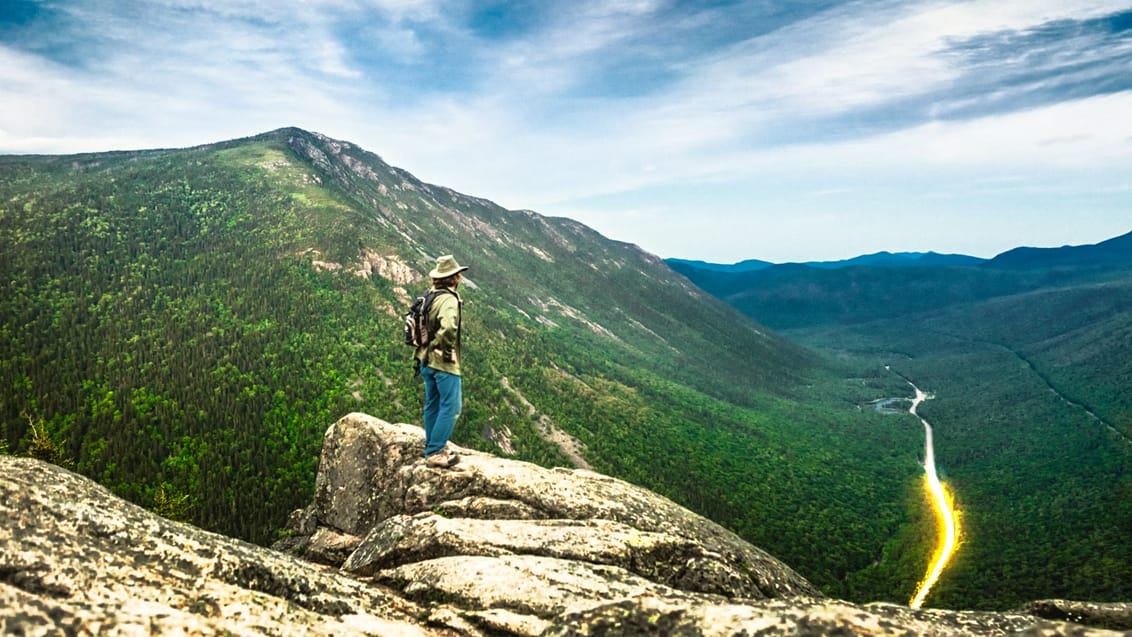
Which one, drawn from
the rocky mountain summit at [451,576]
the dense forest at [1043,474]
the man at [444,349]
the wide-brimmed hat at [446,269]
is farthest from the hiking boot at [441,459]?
the dense forest at [1043,474]

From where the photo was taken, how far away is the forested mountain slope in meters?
63.2

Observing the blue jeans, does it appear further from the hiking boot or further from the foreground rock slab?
the foreground rock slab

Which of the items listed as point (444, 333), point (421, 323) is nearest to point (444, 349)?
point (444, 333)

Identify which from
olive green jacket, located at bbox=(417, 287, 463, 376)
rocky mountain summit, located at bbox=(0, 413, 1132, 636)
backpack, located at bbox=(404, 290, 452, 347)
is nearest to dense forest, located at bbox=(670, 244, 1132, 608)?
rocky mountain summit, located at bbox=(0, 413, 1132, 636)

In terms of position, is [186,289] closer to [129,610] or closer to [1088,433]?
[129,610]

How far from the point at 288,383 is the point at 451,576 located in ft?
263

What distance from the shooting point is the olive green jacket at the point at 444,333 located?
1411 cm

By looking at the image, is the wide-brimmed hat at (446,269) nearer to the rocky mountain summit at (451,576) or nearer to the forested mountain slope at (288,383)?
the rocky mountain summit at (451,576)

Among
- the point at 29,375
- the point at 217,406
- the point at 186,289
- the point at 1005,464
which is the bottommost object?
the point at 1005,464

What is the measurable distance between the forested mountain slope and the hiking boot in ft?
99.1

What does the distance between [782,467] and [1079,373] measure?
14581cm

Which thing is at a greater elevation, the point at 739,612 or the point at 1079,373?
the point at 739,612

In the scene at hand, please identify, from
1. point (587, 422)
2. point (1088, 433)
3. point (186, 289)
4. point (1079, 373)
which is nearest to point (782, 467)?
point (587, 422)

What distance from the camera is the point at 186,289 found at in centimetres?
9931
